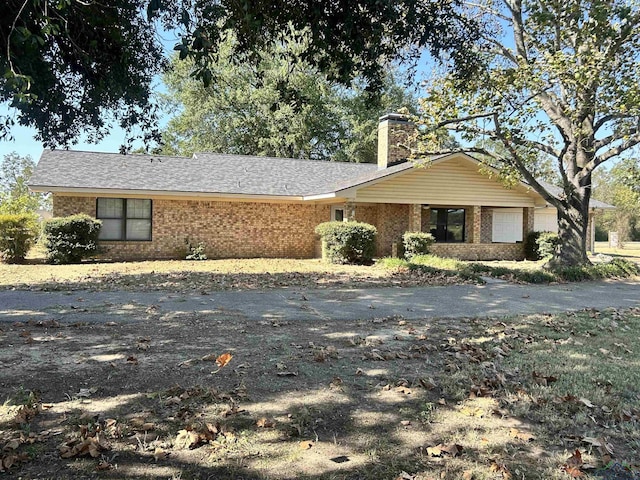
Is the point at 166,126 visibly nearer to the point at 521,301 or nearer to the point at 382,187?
the point at 382,187

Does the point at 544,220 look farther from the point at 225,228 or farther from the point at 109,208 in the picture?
the point at 109,208

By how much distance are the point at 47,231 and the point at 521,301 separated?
47.9ft

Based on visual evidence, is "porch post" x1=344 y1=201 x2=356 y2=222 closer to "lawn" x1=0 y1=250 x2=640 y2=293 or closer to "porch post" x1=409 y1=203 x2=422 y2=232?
"lawn" x1=0 y1=250 x2=640 y2=293

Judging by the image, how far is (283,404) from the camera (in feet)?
12.0

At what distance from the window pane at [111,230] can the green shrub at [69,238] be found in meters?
1.53

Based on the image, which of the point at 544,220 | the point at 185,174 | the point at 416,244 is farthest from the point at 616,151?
the point at 185,174

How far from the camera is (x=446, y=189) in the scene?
19.8m

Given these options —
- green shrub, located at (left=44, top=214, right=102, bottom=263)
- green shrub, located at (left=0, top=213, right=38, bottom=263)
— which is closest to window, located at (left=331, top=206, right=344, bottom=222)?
green shrub, located at (left=44, top=214, right=102, bottom=263)

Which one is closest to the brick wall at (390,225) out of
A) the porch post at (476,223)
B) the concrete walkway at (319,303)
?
the porch post at (476,223)

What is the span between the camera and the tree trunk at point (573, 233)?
578 inches

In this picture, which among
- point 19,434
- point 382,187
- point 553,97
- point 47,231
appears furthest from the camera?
point 382,187

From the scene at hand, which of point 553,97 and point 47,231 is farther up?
point 553,97

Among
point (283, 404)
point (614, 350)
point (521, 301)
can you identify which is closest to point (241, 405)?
point (283, 404)

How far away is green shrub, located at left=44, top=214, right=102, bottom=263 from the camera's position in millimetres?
15508
